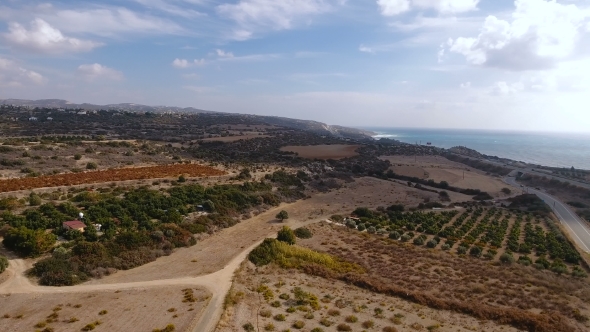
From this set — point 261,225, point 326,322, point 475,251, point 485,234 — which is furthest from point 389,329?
point 485,234

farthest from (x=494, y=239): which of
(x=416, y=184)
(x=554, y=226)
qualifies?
(x=416, y=184)

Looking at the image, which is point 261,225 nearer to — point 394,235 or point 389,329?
point 394,235

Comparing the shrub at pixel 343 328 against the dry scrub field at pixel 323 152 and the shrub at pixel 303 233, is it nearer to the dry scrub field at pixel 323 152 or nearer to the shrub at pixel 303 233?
the shrub at pixel 303 233

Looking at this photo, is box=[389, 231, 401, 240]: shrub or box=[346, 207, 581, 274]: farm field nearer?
box=[346, 207, 581, 274]: farm field

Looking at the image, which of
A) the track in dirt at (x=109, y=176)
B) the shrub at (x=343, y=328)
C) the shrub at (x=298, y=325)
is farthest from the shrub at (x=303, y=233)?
the track in dirt at (x=109, y=176)

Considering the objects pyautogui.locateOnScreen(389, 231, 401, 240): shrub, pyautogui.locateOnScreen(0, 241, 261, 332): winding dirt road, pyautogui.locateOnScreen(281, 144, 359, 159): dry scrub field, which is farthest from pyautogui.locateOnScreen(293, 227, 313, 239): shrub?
pyautogui.locateOnScreen(281, 144, 359, 159): dry scrub field

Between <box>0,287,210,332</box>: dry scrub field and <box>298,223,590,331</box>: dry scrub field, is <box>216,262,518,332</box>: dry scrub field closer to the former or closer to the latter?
<box>298,223,590,331</box>: dry scrub field

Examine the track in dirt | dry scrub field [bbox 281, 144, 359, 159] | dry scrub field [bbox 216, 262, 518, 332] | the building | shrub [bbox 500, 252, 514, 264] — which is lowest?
dry scrub field [bbox 216, 262, 518, 332]
